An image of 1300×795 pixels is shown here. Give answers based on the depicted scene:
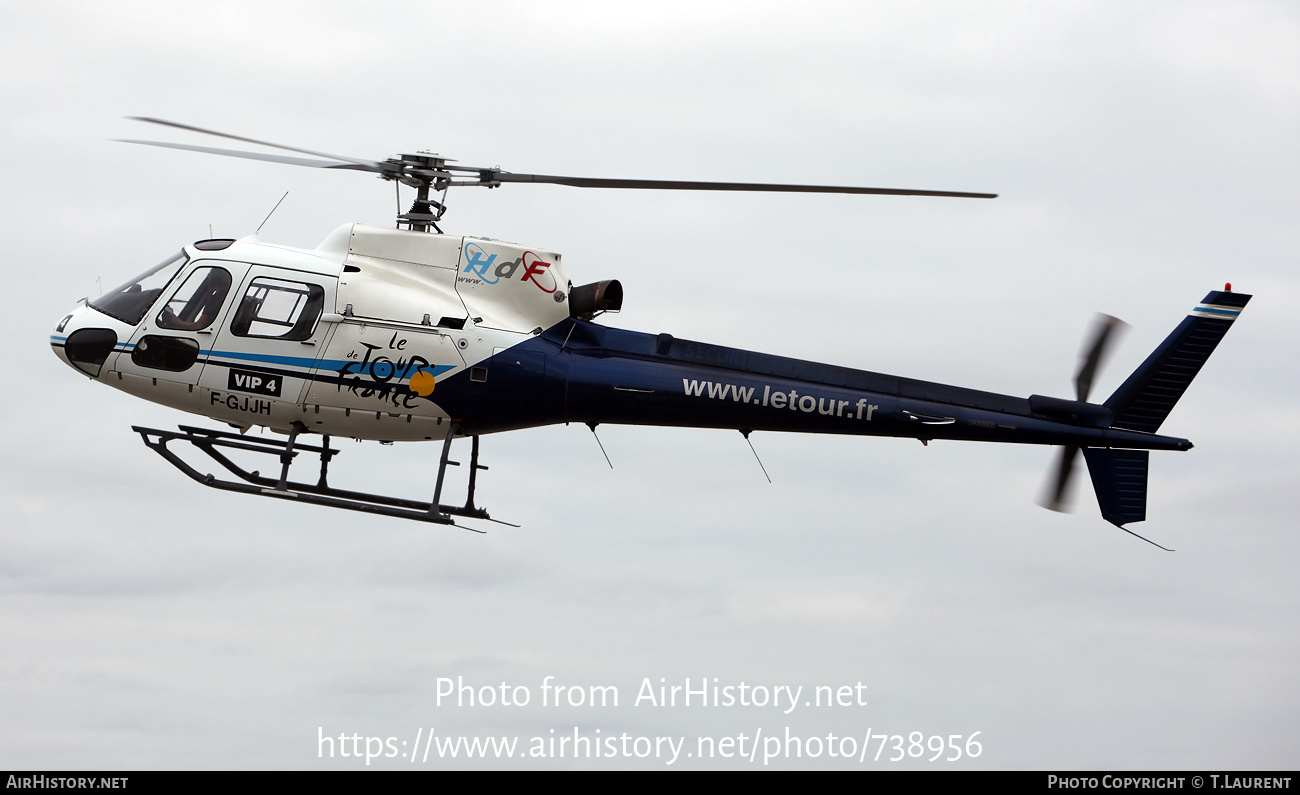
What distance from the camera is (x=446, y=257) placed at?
2267cm

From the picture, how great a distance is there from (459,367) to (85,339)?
19.1 ft

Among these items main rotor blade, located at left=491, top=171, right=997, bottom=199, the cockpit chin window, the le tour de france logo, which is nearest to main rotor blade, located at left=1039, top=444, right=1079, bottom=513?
main rotor blade, located at left=491, top=171, right=997, bottom=199

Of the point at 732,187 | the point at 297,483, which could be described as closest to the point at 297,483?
the point at 297,483

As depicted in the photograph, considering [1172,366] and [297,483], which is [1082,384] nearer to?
[1172,366]

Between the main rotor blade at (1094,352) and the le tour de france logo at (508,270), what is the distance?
24.9ft

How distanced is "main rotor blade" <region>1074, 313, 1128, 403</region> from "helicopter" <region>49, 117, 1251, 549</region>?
0.02m

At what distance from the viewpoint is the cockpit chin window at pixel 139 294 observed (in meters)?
23.0

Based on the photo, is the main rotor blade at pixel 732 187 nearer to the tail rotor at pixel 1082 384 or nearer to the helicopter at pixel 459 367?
the helicopter at pixel 459 367

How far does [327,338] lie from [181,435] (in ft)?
8.86

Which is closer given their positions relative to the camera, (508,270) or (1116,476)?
(1116,476)

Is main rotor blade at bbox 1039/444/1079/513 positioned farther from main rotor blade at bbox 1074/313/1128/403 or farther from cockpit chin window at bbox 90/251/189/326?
cockpit chin window at bbox 90/251/189/326

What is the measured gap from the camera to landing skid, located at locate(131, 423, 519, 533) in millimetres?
21984

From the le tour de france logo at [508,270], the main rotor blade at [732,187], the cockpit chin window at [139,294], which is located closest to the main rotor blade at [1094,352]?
the main rotor blade at [732,187]

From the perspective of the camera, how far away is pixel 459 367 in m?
22.1
